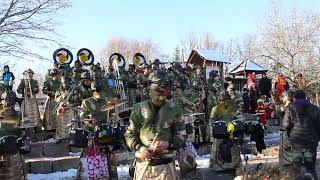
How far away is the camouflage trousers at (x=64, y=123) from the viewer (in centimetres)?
1245

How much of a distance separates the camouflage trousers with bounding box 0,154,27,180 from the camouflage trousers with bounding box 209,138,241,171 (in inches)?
160

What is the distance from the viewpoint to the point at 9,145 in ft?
25.4

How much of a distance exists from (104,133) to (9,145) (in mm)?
1582

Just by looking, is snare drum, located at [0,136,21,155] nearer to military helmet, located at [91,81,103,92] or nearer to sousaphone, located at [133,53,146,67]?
military helmet, located at [91,81,103,92]

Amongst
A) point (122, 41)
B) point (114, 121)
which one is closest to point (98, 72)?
point (114, 121)

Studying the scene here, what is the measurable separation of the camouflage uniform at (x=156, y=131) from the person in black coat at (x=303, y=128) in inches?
125

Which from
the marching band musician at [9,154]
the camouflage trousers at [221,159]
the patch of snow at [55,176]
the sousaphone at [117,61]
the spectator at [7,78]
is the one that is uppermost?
the sousaphone at [117,61]

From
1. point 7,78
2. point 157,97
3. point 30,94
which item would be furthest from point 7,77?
point 157,97

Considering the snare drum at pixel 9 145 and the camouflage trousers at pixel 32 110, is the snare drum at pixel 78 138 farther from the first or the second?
the camouflage trousers at pixel 32 110

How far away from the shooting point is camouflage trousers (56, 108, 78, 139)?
1245 centimetres

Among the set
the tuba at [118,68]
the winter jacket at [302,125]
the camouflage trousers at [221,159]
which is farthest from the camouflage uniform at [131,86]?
the winter jacket at [302,125]

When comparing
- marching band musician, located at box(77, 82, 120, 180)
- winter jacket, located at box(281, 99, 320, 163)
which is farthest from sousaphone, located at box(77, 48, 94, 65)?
winter jacket, located at box(281, 99, 320, 163)

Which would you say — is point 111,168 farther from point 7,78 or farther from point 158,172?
point 7,78

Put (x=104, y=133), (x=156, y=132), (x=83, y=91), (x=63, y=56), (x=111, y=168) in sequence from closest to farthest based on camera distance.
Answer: (x=156, y=132) < (x=104, y=133) < (x=111, y=168) < (x=83, y=91) < (x=63, y=56)
